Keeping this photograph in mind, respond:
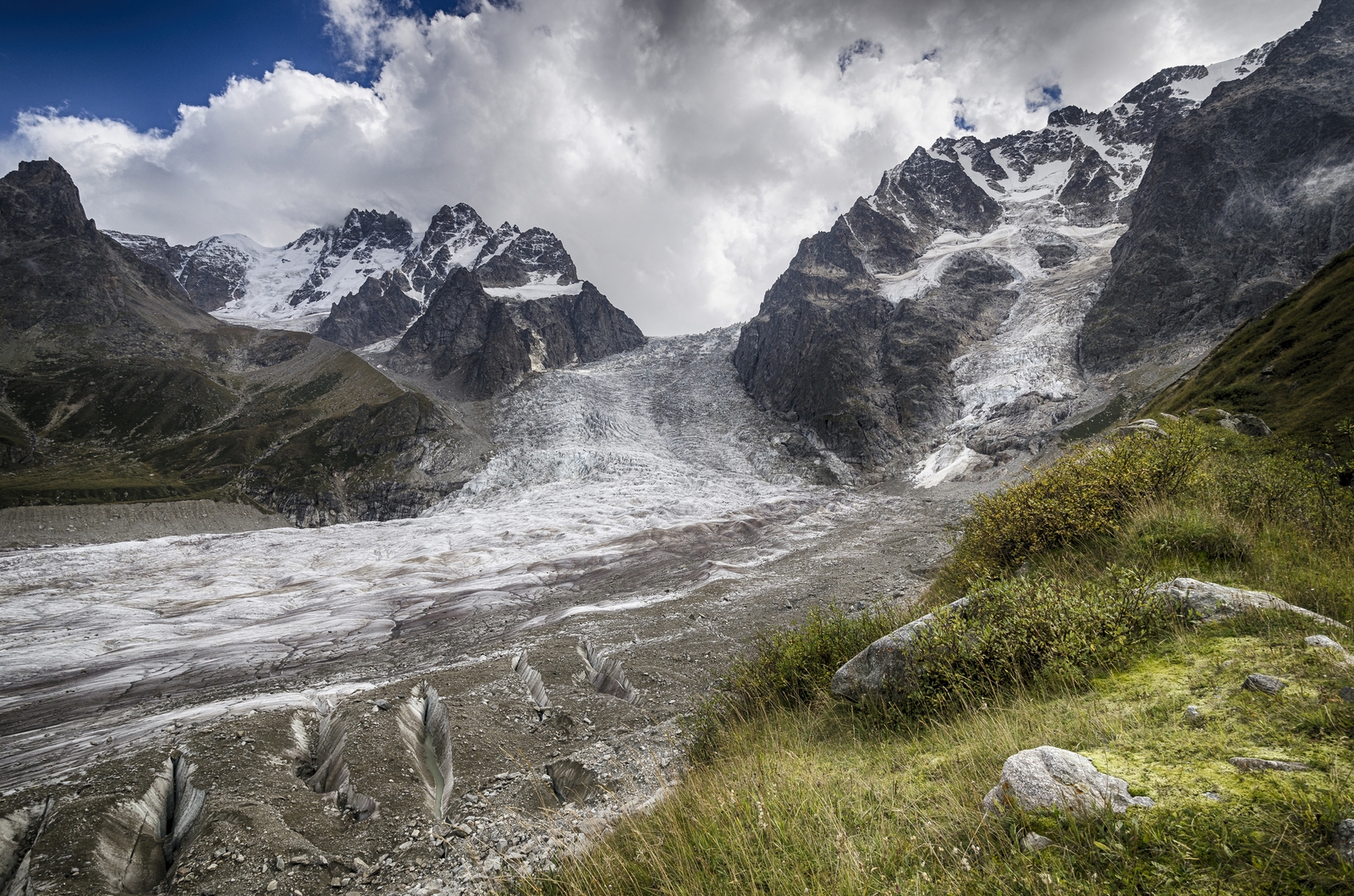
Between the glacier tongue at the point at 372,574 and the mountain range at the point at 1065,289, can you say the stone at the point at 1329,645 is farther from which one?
the mountain range at the point at 1065,289

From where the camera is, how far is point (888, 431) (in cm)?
8238

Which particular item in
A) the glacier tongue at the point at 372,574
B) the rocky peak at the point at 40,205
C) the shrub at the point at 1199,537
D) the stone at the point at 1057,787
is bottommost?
the glacier tongue at the point at 372,574

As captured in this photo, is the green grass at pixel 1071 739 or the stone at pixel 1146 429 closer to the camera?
the green grass at pixel 1071 739

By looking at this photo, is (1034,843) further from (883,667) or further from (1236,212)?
(1236,212)

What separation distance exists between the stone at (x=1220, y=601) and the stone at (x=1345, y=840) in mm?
3454

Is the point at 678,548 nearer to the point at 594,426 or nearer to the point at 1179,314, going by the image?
the point at 594,426

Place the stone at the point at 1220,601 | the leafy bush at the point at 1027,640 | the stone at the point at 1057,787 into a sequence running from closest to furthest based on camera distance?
the stone at the point at 1057,787 → the stone at the point at 1220,601 → the leafy bush at the point at 1027,640

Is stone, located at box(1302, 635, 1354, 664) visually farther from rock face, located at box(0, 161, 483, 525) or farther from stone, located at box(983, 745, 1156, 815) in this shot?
rock face, located at box(0, 161, 483, 525)

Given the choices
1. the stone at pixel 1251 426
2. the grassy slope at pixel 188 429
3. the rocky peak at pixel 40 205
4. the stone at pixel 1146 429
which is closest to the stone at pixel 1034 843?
the stone at pixel 1146 429

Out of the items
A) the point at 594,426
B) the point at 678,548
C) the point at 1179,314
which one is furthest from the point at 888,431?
the point at 678,548

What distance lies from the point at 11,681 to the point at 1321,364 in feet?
170

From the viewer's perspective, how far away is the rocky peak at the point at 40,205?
435 ft

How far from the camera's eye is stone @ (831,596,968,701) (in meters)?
6.11

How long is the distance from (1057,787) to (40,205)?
23180 cm
